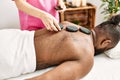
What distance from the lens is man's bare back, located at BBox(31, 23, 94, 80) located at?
126 cm

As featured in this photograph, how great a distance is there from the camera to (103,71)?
1417 mm

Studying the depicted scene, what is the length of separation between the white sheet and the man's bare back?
117 millimetres

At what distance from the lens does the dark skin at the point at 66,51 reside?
1.22 meters

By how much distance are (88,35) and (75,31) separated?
4.2 inches

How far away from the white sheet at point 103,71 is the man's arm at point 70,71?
142 millimetres

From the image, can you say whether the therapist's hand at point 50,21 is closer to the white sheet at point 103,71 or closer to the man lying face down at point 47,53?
the man lying face down at point 47,53

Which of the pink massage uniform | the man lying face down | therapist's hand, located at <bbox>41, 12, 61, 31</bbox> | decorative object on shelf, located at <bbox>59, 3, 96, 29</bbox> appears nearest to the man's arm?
the man lying face down

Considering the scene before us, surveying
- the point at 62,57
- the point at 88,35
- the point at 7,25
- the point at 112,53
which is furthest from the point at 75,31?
the point at 7,25

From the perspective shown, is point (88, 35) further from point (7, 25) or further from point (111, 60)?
point (7, 25)

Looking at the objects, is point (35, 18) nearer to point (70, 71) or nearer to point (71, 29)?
point (71, 29)

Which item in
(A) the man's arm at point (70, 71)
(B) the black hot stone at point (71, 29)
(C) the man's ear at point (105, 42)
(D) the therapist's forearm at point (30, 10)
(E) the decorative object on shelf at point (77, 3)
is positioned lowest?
→ (A) the man's arm at point (70, 71)

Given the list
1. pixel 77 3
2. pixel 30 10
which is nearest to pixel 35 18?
pixel 30 10

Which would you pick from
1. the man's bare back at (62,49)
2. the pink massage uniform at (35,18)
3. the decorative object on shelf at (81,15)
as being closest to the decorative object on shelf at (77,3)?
the decorative object on shelf at (81,15)

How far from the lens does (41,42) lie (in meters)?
1.32
